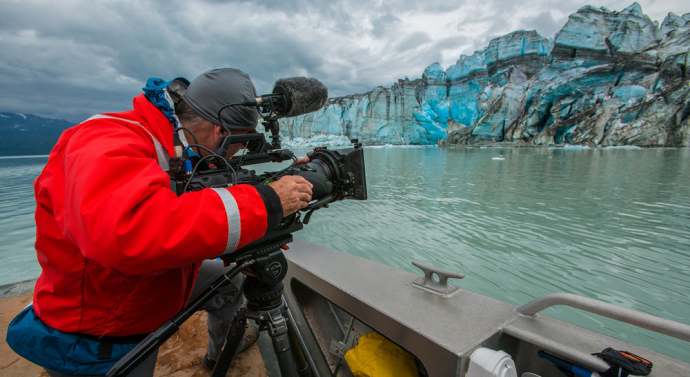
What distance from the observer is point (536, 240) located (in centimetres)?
344

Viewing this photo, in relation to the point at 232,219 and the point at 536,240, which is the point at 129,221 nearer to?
the point at 232,219

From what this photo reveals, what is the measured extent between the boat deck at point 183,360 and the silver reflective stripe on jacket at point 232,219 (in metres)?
1.09

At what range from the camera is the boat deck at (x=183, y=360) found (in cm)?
142

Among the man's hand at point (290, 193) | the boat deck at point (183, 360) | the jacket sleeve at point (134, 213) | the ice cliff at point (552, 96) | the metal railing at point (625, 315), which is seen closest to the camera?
the jacket sleeve at point (134, 213)

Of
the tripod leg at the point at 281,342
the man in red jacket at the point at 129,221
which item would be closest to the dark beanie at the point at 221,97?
the man in red jacket at the point at 129,221

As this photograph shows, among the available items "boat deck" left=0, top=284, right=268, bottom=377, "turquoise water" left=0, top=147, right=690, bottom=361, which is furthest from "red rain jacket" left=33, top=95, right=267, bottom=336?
"turquoise water" left=0, top=147, right=690, bottom=361

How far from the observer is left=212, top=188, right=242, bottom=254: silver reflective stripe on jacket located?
67 cm

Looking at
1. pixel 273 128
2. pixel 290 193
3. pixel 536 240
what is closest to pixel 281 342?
pixel 290 193

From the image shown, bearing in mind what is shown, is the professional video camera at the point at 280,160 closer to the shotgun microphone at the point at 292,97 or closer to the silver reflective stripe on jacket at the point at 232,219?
the shotgun microphone at the point at 292,97

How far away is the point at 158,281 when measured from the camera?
89 cm

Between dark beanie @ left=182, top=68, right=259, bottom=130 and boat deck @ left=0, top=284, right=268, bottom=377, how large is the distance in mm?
1201

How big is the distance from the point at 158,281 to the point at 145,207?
42 centimetres

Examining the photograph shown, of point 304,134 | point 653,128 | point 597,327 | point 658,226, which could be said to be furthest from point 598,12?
point 597,327

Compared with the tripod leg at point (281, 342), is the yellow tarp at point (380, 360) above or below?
below
